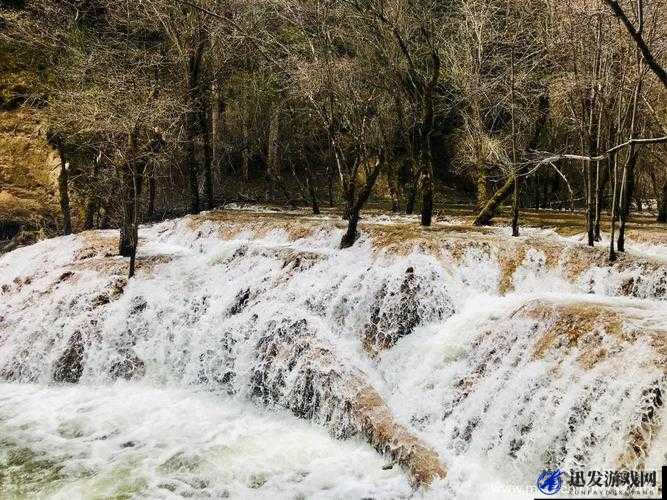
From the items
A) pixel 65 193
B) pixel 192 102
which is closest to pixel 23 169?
pixel 65 193

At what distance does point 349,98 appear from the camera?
1301cm

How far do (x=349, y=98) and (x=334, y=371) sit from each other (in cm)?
771

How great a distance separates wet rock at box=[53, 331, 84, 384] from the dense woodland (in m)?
2.41

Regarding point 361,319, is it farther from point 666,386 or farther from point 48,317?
point 48,317

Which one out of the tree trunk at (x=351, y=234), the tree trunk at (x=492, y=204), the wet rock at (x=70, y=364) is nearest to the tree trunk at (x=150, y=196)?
the tree trunk at (x=351, y=234)

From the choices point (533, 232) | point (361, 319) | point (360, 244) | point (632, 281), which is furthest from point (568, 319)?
point (533, 232)

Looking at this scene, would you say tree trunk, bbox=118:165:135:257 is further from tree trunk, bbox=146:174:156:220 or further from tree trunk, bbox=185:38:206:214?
tree trunk, bbox=185:38:206:214

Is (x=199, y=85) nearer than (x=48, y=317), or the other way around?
(x=48, y=317)

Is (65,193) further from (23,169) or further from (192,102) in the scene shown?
(192,102)

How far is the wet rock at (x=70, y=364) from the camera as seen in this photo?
29.5 ft

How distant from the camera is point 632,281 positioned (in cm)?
743

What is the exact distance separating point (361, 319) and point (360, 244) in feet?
8.55

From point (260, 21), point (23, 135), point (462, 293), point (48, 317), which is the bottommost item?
point (48, 317)

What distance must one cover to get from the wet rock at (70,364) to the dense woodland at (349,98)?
2.41m
